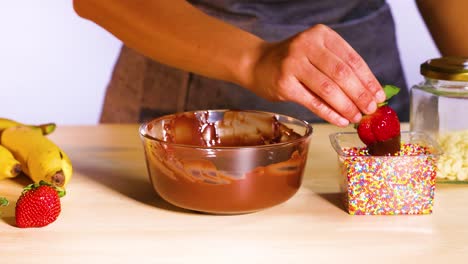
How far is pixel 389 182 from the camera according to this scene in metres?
0.96

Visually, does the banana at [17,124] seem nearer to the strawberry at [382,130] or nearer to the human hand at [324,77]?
the human hand at [324,77]

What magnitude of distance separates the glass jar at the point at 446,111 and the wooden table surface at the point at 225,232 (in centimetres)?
4

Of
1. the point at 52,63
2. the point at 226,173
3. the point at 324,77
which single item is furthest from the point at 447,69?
the point at 52,63

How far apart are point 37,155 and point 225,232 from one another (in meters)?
0.33

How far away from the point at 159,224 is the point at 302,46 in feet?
0.98

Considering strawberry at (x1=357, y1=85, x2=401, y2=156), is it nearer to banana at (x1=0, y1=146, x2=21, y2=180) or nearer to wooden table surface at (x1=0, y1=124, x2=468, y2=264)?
wooden table surface at (x1=0, y1=124, x2=468, y2=264)

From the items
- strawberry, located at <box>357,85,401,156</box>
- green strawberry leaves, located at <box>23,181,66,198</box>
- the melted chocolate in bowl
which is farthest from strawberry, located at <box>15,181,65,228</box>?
strawberry, located at <box>357,85,401,156</box>

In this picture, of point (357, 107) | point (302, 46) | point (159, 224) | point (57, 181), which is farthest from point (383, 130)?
point (57, 181)

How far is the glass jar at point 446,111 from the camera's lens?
3.47 feet

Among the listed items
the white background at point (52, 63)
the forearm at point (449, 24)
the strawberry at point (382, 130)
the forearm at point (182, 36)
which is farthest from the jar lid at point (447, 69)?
the white background at point (52, 63)

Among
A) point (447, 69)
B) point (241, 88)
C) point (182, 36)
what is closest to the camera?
point (447, 69)

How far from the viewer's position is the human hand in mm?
974

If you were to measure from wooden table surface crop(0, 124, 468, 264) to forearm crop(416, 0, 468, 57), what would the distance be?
0.50 meters

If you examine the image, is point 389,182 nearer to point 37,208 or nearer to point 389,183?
point 389,183
